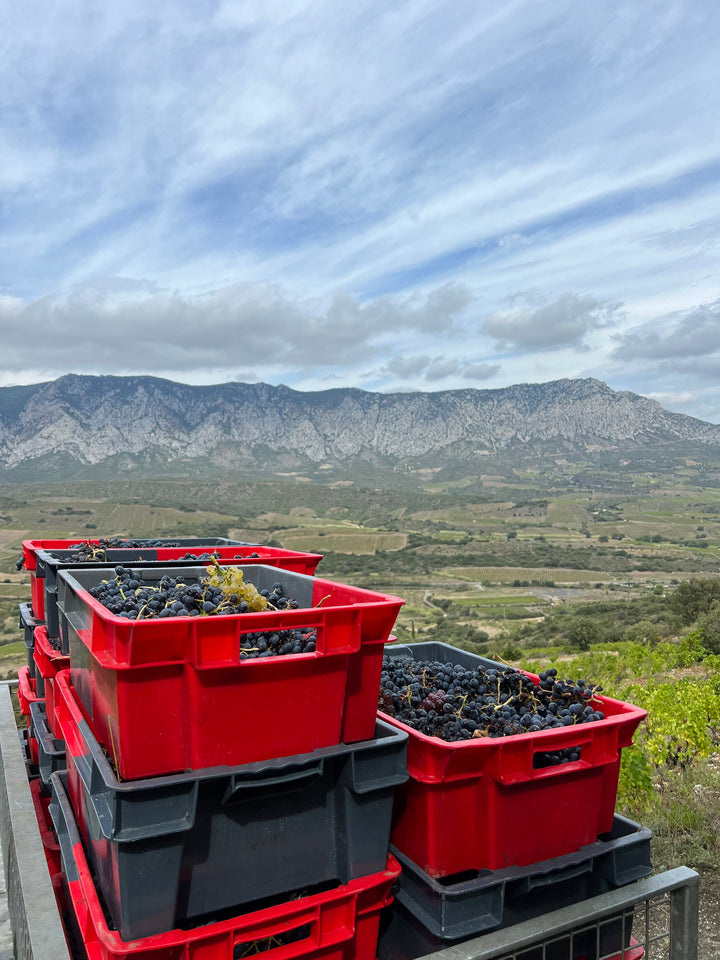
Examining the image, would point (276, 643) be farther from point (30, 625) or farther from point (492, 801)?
point (30, 625)

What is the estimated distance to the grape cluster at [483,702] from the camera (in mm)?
1995

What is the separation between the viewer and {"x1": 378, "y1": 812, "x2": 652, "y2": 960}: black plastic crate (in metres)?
1.71

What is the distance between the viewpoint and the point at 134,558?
3.37 metres

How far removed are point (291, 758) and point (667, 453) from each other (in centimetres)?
18567

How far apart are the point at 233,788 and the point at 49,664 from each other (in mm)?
1571

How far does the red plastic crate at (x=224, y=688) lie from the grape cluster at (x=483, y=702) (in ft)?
1.22

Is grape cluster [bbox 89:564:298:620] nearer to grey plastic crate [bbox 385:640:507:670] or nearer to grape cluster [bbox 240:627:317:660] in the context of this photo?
grape cluster [bbox 240:627:317:660]

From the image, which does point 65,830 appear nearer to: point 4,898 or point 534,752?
point 4,898

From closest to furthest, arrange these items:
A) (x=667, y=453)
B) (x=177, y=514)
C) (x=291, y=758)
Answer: (x=291, y=758) < (x=177, y=514) < (x=667, y=453)

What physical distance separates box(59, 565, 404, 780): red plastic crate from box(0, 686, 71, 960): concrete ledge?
454mm

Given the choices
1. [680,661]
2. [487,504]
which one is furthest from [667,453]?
[680,661]

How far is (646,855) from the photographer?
2059mm

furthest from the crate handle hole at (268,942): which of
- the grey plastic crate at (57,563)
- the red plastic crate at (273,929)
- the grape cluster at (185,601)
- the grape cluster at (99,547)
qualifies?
the grape cluster at (99,547)

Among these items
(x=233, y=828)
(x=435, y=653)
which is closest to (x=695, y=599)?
(x=435, y=653)
